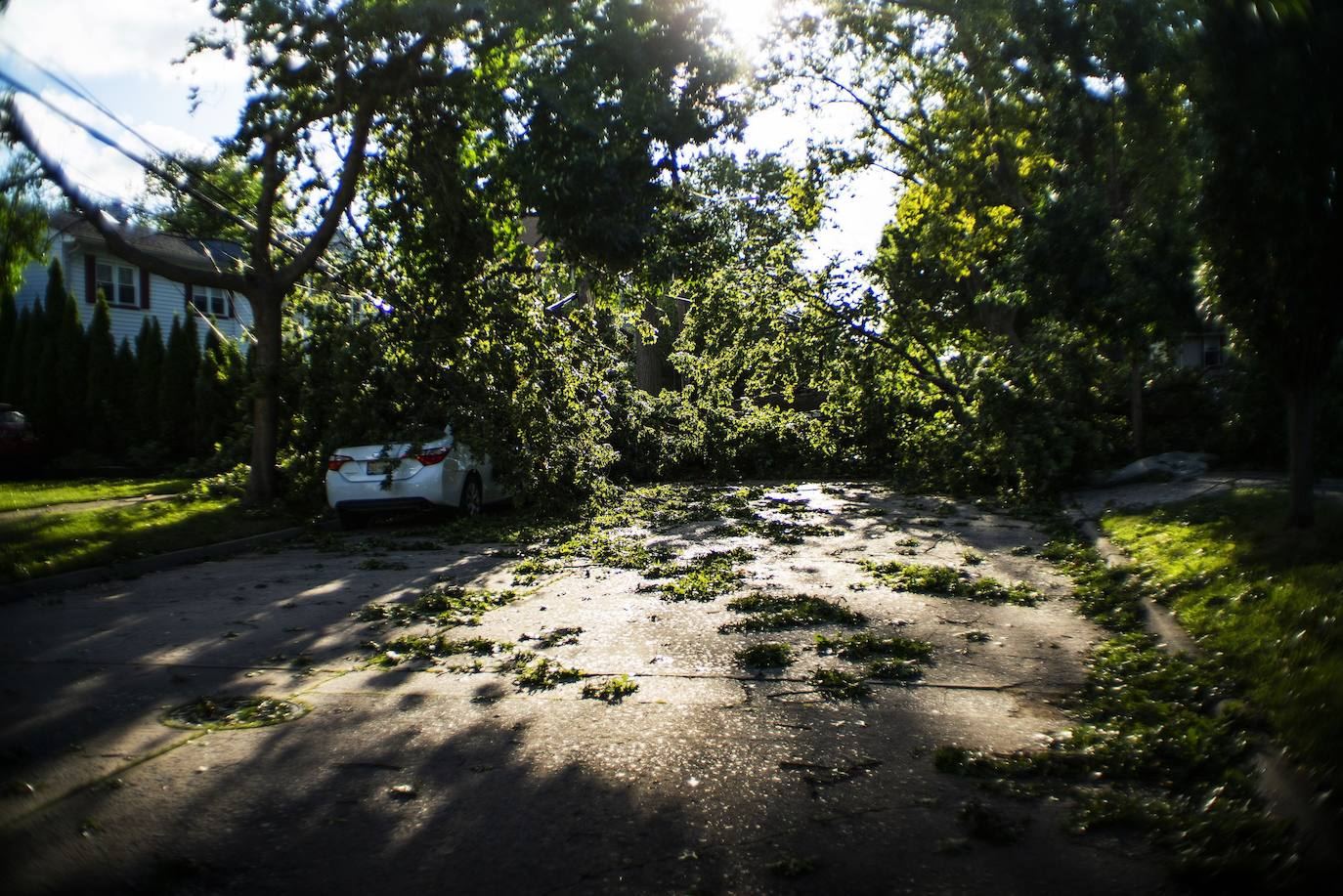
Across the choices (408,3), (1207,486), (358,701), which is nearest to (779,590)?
(358,701)

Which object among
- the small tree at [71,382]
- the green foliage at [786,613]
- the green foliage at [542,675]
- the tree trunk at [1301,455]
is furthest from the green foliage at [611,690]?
A: the small tree at [71,382]

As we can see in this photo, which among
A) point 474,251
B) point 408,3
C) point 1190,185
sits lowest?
point 1190,185

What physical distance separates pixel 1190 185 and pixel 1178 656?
13.8 feet

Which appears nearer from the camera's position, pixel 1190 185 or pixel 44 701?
pixel 44 701

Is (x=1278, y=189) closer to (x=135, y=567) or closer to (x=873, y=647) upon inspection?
(x=873, y=647)

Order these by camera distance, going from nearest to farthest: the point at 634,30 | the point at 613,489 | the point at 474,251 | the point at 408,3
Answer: the point at 634,30
the point at 408,3
the point at 474,251
the point at 613,489

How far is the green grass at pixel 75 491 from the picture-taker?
16250 mm

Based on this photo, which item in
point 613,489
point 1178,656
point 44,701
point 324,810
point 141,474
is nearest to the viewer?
point 324,810

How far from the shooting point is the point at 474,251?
1577 centimetres

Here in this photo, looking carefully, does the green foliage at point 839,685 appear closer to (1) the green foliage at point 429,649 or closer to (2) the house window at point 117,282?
(1) the green foliage at point 429,649

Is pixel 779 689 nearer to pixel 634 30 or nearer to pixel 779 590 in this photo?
pixel 779 590

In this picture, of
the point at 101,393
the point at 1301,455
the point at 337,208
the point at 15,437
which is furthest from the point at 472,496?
the point at 101,393

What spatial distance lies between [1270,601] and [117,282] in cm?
3667

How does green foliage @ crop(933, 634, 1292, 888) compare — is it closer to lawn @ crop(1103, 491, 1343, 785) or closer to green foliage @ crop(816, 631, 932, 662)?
lawn @ crop(1103, 491, 1343, 785)
